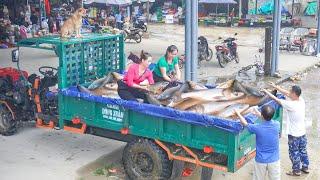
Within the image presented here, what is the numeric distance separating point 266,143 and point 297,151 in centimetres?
175

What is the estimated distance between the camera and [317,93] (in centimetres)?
1387

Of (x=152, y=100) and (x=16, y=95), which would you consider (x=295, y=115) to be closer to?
(x=152, y=100)

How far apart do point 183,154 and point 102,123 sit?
1.48m

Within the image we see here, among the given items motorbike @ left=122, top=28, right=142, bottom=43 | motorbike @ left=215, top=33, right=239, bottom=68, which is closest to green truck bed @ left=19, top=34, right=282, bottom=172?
motorbike @ left=215, top=33, right=239, bottom=68

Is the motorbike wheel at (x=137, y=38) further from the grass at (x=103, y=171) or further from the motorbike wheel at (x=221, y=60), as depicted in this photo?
the grass at (x=103, y=171)

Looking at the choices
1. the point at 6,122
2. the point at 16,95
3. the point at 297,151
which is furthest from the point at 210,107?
the point at 6,122

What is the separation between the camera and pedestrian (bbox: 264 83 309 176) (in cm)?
718

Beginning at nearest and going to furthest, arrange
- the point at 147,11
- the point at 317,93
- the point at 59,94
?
the point at 59,94 → the point at 317,93 → the point at 147,11

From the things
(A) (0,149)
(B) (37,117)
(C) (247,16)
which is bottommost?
(A) (0,149)

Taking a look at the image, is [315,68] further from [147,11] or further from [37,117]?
[147,11]

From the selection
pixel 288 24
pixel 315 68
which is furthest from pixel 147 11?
pixel 315 68

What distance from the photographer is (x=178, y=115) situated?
659 cm

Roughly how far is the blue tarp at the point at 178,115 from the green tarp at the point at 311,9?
76.4 ft

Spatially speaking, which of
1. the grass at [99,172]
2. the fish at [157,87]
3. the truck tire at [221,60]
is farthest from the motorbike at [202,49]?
the grass at [99,172]
